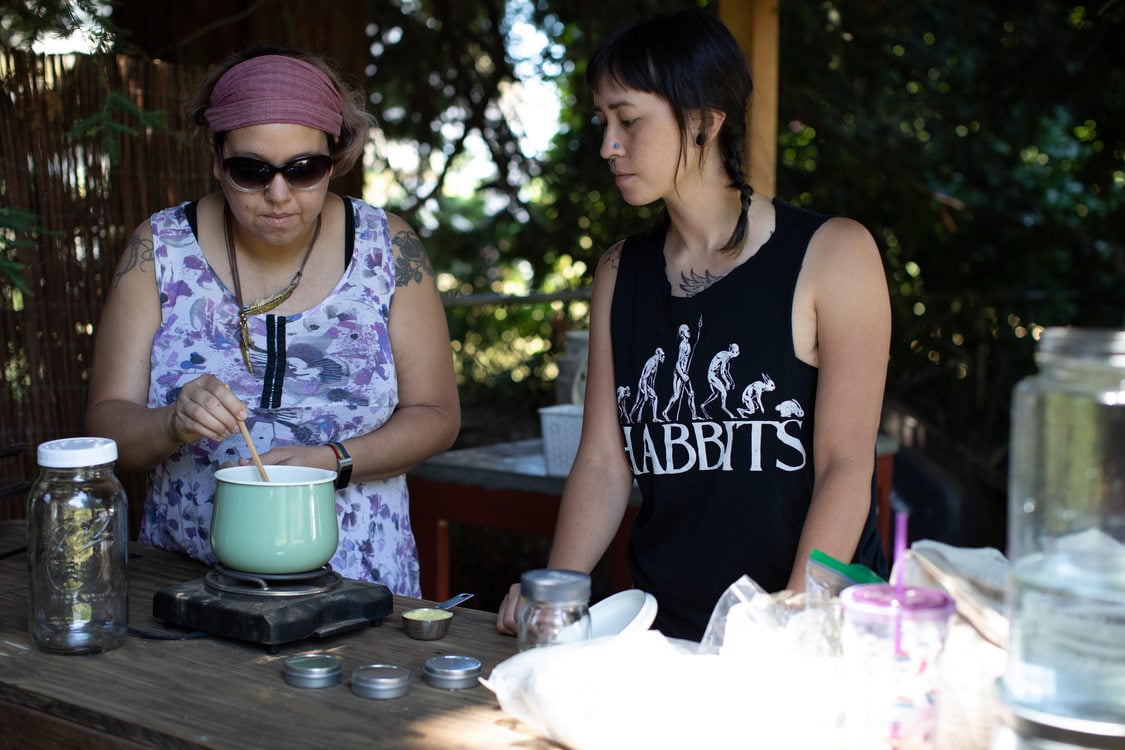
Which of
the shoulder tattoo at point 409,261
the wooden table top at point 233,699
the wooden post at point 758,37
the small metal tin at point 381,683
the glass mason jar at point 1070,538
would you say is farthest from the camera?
the wooden post at point 758,37

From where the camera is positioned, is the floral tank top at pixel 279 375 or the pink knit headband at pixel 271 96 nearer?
the pink knit headband at pixel 271 96

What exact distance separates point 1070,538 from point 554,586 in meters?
0.57

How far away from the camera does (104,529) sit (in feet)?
5.63

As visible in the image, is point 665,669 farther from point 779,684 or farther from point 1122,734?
point 1122,734

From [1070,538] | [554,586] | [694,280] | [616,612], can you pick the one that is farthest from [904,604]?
[694,280]

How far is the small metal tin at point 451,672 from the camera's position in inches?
60.4

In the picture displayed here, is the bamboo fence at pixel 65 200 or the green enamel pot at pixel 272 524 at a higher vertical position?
the bamboo fence at pixel 65 200

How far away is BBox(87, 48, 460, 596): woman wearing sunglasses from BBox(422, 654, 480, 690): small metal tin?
630 mm

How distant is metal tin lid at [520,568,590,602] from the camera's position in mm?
1424

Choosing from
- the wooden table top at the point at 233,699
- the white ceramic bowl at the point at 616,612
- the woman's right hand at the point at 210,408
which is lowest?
the wooden table top at the point at 233,699

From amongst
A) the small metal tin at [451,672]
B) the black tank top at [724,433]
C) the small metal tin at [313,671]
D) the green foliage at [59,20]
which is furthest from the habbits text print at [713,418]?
the green foliage at [59,20]

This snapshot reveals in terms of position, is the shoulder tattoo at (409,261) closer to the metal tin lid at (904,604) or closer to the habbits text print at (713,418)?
the habbits text print at (713,418)

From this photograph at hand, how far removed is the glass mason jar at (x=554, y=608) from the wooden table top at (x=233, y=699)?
106mm

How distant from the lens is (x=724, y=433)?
2021mm
